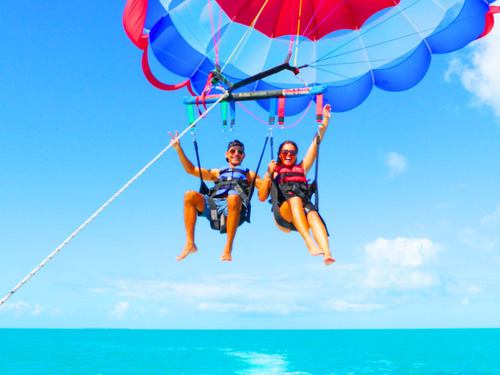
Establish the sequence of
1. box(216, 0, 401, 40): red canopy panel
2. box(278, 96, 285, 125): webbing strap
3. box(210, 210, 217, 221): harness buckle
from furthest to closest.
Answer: box(216, 0, 401, 40): red canopy panel → box(278, 96, 285, 125): webbing strap → box(210, 210, 217, 221): harness buckle

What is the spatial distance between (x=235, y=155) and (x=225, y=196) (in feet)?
2.09

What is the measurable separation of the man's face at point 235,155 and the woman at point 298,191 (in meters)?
0.52

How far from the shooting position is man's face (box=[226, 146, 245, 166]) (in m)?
6.50

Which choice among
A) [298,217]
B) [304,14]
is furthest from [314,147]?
[304,14]

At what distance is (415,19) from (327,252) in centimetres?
425

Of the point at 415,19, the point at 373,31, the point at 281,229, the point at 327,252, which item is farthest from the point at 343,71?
Result: the point at 327,252

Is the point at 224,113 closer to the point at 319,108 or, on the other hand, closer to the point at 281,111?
the point at 281,111

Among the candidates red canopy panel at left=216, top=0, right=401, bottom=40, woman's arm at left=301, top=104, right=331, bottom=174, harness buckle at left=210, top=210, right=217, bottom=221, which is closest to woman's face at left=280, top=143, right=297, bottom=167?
woman's arm at left=301, top=104, right=331, bottom=174

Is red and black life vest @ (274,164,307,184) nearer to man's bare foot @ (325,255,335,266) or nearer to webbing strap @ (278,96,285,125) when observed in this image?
webbing strap @ (278,96,285,125)

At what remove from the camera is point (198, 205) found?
6.07m

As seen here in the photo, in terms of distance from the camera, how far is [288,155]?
6.38 m

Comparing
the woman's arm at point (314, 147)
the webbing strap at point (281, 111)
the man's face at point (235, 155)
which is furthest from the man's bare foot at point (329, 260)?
the webbing strap at point (281, 111)

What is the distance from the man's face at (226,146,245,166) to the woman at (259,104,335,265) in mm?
524

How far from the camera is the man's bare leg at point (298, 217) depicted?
5435 mm
